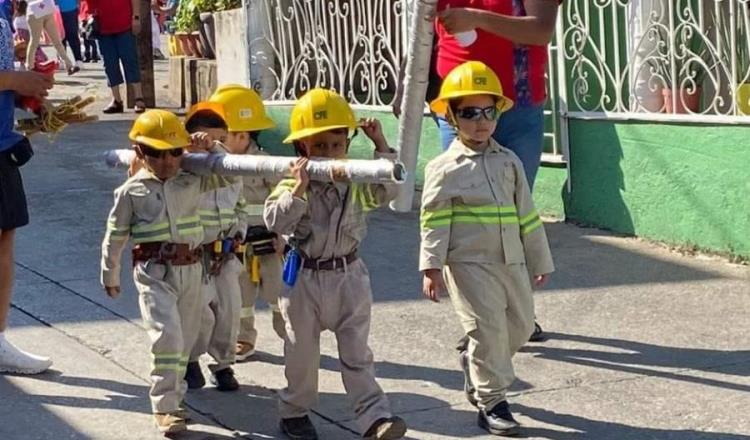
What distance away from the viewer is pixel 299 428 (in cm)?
514

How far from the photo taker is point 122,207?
5.25 meters

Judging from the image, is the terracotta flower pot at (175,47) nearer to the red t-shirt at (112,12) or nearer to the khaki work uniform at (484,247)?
the red t-shirt at (112,12)

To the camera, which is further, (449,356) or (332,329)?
(449,356)

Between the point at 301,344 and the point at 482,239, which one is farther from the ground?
the point at 482,239

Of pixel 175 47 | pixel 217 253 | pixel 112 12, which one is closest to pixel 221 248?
pixel 217 253

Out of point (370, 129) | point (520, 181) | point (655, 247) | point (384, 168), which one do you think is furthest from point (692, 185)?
point (384, 168)

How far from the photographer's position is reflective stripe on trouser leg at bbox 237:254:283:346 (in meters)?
6.26

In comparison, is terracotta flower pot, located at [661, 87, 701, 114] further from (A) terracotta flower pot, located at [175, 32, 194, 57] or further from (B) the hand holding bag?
(A) terracotta flower pot, located at [175, 32, 194, 57]

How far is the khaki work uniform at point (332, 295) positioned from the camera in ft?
16.5

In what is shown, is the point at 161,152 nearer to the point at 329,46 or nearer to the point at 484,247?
the point at 484,247

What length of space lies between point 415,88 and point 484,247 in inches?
30.7

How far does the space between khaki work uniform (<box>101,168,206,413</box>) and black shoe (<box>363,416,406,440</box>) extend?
788mm

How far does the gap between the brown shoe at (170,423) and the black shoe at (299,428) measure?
1.25 feet

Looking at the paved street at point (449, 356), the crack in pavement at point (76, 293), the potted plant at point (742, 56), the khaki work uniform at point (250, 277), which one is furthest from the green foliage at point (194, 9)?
the khaki work uniform at point (250, 277)
